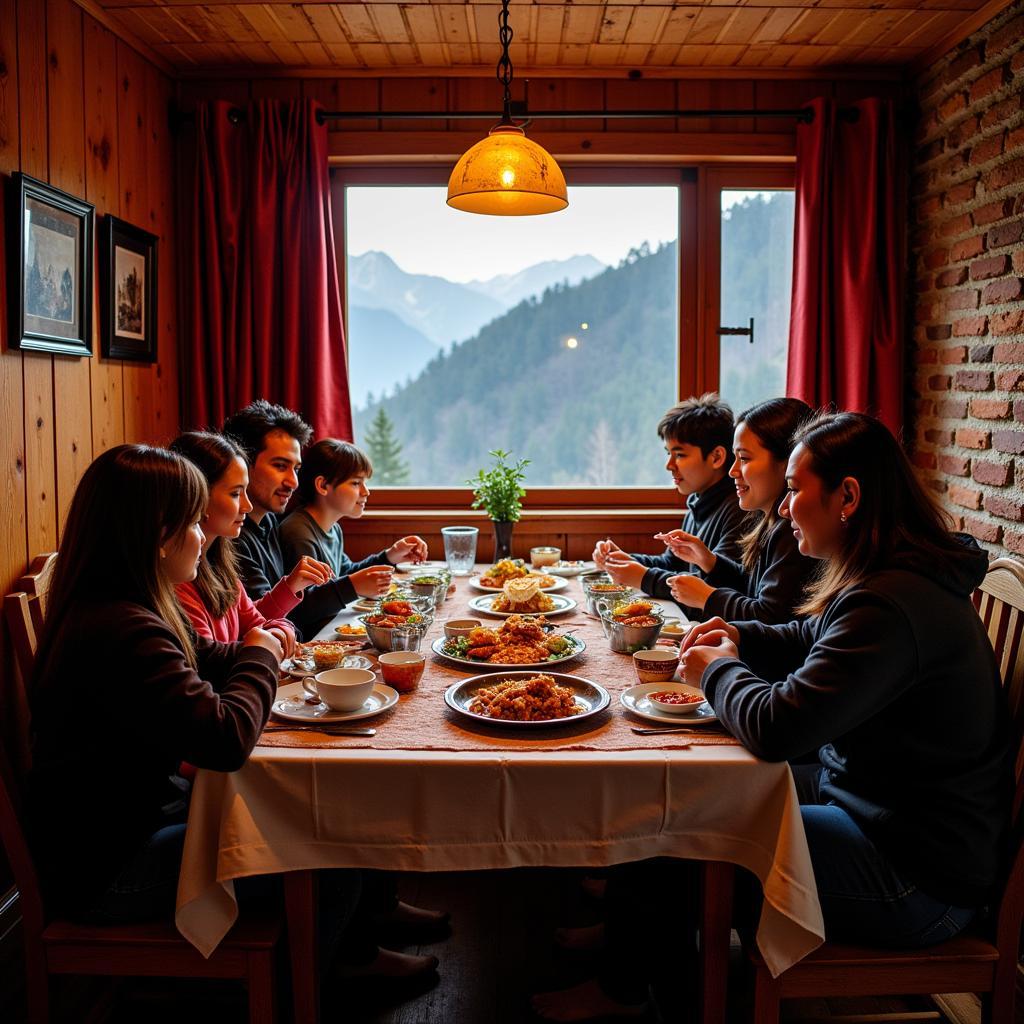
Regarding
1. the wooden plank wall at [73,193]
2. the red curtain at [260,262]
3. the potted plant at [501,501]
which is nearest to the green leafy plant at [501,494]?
the potted plant at [501,501]

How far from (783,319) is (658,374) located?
0.54 meters

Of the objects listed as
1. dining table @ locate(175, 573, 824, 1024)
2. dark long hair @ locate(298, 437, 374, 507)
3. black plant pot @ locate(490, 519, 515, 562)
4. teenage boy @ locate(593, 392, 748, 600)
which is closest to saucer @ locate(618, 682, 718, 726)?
dining table @ locate(175, 573, 824, 1024)

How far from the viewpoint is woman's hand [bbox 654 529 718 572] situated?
257cm

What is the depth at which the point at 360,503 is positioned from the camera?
3.04 m

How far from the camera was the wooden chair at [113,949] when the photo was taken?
145 cm

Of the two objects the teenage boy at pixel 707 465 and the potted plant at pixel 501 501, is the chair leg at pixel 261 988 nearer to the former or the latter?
the teenage boy at pixel 707 465

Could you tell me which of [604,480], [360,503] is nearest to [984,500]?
[604,480]

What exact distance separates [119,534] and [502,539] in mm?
1908

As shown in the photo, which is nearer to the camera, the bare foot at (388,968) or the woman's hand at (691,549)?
the bare foot at (388,968)

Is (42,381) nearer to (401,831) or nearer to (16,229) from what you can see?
(16,229)

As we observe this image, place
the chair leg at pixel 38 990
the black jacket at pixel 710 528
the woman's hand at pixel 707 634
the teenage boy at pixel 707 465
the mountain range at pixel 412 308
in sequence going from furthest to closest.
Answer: the mountain range at pixel 412 308 → the teenage boy at pixel 707 465 → the black jacket at pixel 710 528 → the woman's hand at pixel 707 634 → the chair leg at pixel 38 990

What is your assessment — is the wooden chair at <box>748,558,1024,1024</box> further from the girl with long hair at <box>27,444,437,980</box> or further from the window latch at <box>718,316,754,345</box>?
the window latch at <box>718,316,754,345</box>

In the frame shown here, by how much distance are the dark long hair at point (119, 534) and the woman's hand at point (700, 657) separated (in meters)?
0.87

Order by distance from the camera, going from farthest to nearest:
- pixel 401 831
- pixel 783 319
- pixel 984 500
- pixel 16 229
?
pixel 783 319, pixel 984 500, pixel 16 229, pixel 401 831
